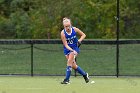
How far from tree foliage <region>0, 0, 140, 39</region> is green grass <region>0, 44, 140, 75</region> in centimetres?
674

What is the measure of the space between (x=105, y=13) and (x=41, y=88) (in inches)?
588

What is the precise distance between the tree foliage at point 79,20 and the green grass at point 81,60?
6742mm

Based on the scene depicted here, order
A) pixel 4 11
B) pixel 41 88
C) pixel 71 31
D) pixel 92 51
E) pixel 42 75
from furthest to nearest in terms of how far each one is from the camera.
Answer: pixel 4 11, pixel 92 51, pixel 42 75, pixel 71 31, pixel 41 88

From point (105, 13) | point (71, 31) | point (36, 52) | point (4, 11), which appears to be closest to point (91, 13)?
A: point (105, 13)

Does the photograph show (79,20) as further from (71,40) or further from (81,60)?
(71,40)

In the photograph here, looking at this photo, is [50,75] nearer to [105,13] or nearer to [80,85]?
[80,85]

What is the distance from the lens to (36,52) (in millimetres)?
20344

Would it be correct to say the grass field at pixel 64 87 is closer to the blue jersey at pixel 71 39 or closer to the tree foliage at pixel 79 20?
the blue jersey at pixel 71 39

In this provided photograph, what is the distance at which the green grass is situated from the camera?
A: 1905 centimetres

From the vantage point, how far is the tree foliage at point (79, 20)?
90.2 ft

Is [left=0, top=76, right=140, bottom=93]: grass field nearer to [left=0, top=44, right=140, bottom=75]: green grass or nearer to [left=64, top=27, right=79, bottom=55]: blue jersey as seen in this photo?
[left=64, top=27, right=79, bottom=55]: blue jersey

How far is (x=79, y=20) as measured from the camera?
28234mm

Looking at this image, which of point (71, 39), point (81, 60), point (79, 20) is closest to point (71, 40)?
point (71, 39)

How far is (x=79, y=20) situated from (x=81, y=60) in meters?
8.84
